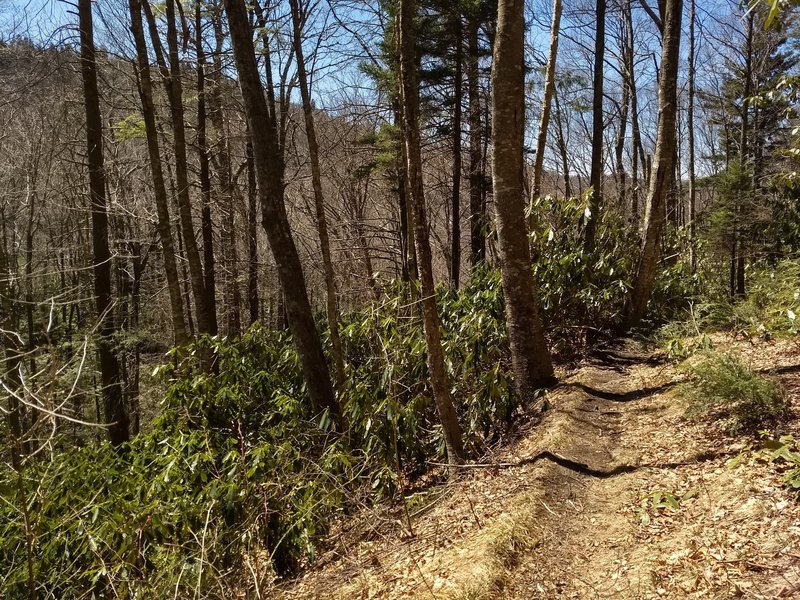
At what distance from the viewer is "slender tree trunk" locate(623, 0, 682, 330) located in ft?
24.4

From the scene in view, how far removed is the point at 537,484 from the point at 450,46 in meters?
10.9

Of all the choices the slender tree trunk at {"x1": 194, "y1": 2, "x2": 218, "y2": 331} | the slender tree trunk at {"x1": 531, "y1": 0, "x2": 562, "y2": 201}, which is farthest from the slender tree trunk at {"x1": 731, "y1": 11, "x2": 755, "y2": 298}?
the slender tree trunk at {"x1": 194, "y1": 2, "x2": 218, "y2": 331}

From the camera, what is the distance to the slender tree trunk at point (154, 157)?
27.7 ft

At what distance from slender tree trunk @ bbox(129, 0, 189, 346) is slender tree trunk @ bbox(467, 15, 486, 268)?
6.24m

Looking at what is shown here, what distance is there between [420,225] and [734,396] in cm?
309

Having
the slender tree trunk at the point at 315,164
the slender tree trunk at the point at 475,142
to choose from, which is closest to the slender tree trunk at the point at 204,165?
the slender tree trunk at the point at 315,164

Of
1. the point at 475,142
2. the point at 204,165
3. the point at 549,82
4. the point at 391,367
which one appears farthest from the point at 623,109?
the point at 391,367

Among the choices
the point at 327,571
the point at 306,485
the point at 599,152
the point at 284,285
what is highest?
the point at 599,152

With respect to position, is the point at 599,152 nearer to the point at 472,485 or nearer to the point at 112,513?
the point at 472,485

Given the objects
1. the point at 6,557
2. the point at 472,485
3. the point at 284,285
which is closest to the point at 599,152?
the point at 284,285

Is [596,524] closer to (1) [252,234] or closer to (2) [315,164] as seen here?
(2) [315,164]

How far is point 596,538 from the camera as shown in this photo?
370 centimetres

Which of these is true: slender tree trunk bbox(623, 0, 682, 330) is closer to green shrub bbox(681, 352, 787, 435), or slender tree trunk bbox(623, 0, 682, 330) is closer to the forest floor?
the forest floor

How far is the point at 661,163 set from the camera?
7.71 m
